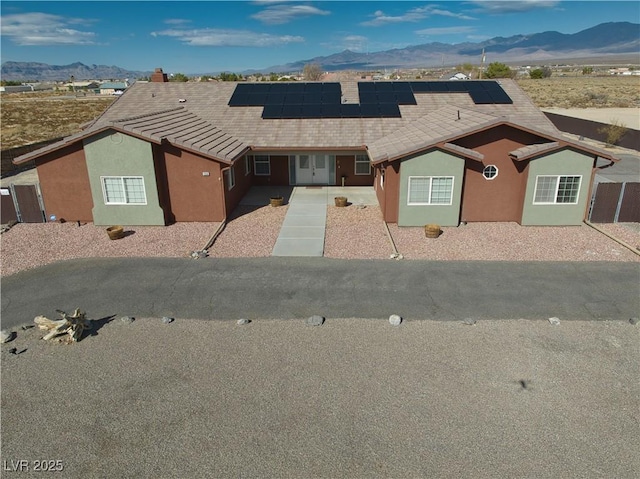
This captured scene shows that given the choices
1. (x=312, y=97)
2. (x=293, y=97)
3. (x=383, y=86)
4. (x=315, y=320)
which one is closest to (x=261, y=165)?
(x=293, y=97)

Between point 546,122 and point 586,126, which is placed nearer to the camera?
point 546,122

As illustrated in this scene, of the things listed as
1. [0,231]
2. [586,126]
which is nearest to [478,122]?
[0,231]

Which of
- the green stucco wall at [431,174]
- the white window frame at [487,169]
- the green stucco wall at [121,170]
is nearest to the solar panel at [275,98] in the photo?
the green stucco wall at [121,170]

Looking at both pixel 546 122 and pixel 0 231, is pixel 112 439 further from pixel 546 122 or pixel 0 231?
pixel 546 122

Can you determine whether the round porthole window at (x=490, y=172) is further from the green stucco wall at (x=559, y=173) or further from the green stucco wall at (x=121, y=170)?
Answer: the green stucco wall at (x=121, y=170)

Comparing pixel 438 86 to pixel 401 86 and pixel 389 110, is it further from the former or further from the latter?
pixel 389 110
